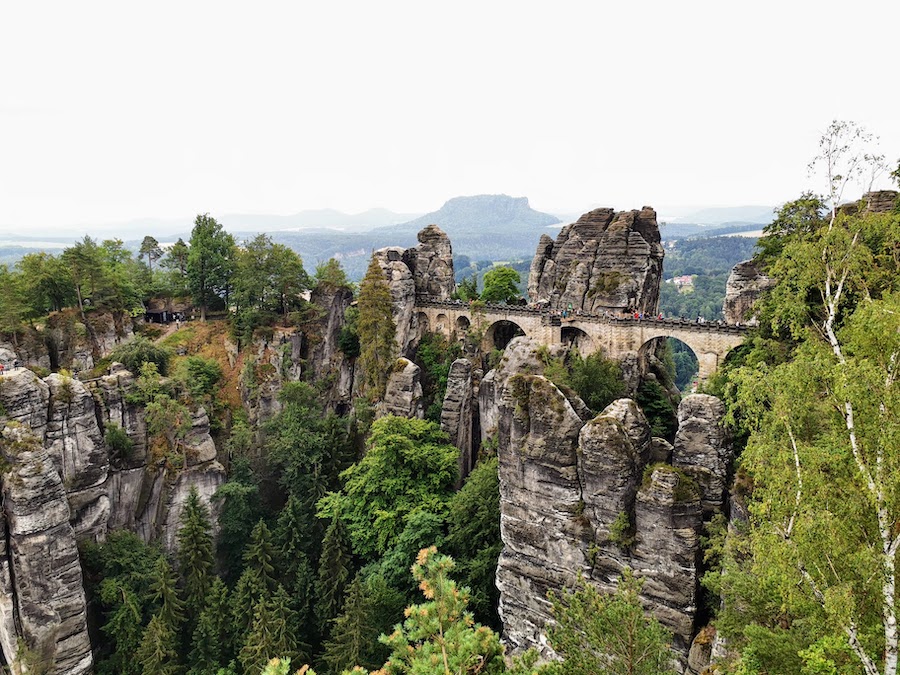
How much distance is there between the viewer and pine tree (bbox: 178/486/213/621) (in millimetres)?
27984

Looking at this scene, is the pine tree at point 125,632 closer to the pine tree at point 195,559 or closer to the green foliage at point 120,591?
the green foliage at point 120,591

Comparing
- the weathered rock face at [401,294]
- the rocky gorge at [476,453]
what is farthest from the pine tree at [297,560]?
the weathered rock face at [401,294]

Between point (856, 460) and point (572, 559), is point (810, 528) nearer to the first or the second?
point (856, 460)

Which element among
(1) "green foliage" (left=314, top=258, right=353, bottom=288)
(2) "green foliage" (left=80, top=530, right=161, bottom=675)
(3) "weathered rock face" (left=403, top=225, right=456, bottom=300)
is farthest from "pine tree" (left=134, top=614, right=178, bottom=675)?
(3) "weathered rock face" (left=403, top=225, right=456, bottom=300)

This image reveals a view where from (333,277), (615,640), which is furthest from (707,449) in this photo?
(333,277)

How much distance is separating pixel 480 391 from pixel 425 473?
6.20m

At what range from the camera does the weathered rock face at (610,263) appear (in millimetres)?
37906

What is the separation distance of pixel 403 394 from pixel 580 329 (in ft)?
44.4

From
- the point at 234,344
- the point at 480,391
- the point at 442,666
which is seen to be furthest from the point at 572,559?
the point at 234,344

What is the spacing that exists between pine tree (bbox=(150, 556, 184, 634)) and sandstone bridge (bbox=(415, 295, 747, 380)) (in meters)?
25.7

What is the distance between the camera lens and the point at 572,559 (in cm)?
2102

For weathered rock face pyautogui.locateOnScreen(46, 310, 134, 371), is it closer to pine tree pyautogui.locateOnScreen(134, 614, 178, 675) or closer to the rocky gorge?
the rocky gorge

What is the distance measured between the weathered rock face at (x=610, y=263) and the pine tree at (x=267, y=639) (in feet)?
87.8

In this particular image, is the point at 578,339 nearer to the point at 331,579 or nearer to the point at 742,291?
the point at 742,291
